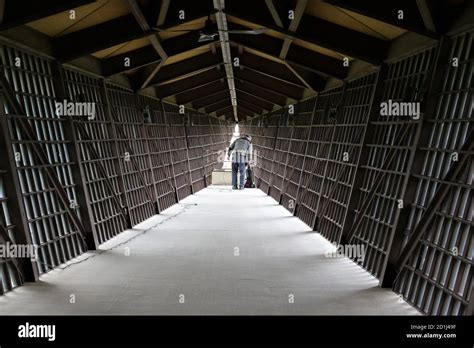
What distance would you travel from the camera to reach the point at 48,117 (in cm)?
984

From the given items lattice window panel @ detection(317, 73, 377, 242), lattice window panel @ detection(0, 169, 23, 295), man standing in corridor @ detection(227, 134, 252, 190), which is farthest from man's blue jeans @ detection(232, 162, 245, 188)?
lattice window panel @ detection(0, 169, 23, 295)

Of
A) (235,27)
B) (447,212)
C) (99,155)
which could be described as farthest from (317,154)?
(447,212)

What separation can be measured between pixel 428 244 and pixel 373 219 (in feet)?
8.11

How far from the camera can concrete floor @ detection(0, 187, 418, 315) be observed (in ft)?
23.1

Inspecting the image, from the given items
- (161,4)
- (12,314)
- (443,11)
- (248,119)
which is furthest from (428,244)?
(248,119)

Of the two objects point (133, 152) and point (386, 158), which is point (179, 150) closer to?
point (133, 152)

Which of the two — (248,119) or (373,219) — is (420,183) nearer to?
(373,219)

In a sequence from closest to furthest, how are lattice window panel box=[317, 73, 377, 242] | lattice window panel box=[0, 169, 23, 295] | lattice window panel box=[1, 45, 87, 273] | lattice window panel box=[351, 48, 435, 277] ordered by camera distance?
1. lattice window panel box=[0, 169, 23, 295]
2. lattice window panel box=[351, 48, 435, 277]
3. lattice window panel box=[1, 45, 87, 273]
4. lattice window panel box=[317, 73, 377, 242]

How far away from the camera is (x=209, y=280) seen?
8.68 m

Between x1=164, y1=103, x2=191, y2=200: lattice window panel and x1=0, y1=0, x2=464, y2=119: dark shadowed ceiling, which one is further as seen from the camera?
x1=164, y1=103, x2=191, y2=200: lattice window panel

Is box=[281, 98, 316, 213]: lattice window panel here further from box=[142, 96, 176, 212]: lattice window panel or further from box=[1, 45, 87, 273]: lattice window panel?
box=[1, 45, 87, 273]: lattice window panel

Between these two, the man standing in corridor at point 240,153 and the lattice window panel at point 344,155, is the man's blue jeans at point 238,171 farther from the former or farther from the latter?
the lattice window panel at point 344,155

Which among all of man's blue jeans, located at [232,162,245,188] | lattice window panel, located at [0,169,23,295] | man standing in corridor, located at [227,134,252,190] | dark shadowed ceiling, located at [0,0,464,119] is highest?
dark shadowed ceiling, located at [0,0,464,119]

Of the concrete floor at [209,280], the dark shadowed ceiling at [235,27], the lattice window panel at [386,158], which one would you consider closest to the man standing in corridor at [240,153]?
the dark shadowed ceiling at [235,27]
